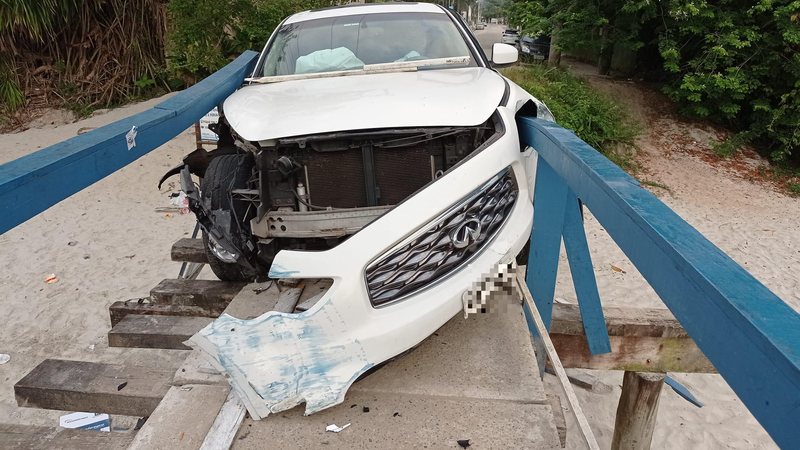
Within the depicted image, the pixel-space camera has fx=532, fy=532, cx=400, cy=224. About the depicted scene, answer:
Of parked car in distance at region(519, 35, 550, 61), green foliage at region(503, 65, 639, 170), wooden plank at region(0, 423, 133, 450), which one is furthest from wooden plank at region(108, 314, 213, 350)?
parked car in distance at region(519, 35, 550, 61)

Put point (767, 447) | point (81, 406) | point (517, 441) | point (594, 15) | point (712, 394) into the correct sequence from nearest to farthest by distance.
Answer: point (517, 441) → point (81, 406) → point (767, 447) → point (712, 394) → point (594, 15)

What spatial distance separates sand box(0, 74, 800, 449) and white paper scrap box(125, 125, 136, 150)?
2.67 meters

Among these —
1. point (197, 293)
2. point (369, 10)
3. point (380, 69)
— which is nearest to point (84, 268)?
point (197, 293)

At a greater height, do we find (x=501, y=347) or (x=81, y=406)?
(x=501, y=347)

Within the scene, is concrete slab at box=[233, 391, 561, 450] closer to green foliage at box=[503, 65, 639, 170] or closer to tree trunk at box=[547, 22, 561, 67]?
green foliage at box=[503, 65, 639, 170]

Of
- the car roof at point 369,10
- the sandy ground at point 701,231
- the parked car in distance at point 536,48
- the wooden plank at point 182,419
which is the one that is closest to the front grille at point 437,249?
the wooden plank at point 182,419

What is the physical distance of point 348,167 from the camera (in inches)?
107

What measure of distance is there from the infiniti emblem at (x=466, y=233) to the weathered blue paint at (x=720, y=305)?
0.69 m

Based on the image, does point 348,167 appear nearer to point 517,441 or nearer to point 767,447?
point 517,441

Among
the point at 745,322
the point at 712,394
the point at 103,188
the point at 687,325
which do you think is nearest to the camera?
the point at 745,322

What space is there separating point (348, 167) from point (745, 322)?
6.58ft

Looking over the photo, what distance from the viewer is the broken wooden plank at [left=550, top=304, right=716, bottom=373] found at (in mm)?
3066

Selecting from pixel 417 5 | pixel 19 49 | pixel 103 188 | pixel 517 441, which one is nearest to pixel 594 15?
pixel 417 5

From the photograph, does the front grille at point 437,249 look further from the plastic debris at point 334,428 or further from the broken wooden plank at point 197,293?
the broken wooden plank at point 197,293
